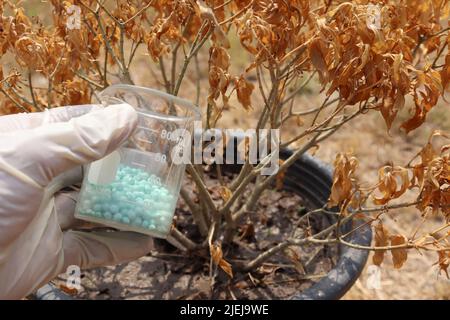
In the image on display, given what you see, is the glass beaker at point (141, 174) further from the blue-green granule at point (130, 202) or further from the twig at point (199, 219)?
the twig at point (199, 219)

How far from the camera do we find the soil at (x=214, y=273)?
1875 mm

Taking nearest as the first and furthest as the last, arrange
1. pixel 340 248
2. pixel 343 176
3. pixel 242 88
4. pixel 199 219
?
pixel 343 176
pixel 242 88
pixel 340 248
pixel 199 219

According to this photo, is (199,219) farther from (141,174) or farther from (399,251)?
(399,251)

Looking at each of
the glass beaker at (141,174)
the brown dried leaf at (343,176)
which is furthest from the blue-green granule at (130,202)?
→ the brown dried leaf at (343,176)

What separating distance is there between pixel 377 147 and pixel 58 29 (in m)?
2.06

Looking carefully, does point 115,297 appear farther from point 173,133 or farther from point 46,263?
point 173,133

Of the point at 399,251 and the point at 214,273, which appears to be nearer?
the point at 399,251

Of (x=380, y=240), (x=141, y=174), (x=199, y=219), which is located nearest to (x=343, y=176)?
(x=380, y=240)

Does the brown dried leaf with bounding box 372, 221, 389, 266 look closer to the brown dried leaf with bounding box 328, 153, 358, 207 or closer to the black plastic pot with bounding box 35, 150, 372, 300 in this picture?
the brown dried leaf with bounding box 328, 153, 358, 207

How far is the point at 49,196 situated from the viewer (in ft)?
4.48

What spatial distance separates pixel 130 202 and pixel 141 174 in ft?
0.28

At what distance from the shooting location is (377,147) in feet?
10.2

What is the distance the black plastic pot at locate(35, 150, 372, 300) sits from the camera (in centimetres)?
161
